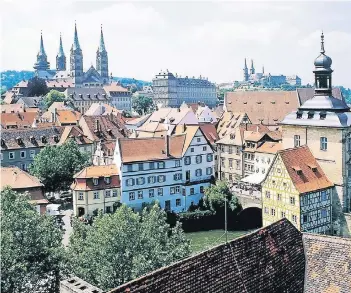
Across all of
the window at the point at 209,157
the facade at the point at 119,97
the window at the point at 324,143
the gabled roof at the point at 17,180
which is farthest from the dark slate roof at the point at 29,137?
the facade at the point at 119,97

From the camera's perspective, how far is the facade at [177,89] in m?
178

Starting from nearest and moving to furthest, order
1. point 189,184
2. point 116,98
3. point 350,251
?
point 350,251
point 189,184
point 116,98

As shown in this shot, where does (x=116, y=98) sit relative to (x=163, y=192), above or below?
above

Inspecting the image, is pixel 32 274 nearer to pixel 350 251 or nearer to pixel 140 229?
pixel 140 229

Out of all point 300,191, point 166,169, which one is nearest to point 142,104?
point 166,169

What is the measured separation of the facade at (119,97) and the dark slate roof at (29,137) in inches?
3426

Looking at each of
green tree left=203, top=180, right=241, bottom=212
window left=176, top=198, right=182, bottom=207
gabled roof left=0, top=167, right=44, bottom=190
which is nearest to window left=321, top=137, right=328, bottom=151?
green tree left=203, top=180, right=241, bottom=212

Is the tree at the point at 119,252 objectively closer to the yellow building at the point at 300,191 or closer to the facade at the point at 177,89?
the yellow building at the point at 300,191

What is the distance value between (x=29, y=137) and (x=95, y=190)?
2043 cm

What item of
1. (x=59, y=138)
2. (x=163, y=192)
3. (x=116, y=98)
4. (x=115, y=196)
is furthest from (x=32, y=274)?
(x=116, y=98)

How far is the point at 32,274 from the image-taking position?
2305cm

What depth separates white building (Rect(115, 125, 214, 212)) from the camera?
5012cm

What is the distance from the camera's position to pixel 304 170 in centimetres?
4175

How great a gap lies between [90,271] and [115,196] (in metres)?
25.0
